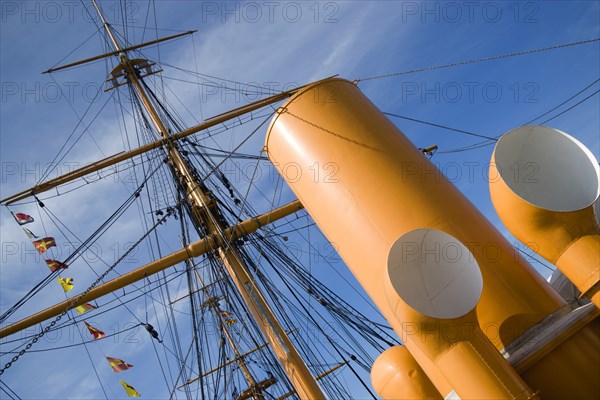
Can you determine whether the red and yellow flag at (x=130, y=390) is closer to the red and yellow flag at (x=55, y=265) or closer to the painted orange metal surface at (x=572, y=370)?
the red and yellow flag at (x=55, y=265)

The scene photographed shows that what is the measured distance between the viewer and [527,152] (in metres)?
3.77

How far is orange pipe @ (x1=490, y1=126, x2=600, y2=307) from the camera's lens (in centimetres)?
344

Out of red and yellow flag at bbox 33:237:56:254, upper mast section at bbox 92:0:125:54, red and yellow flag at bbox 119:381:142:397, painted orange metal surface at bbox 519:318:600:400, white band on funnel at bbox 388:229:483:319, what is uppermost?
upper mast section at bbox 92:0:125:54

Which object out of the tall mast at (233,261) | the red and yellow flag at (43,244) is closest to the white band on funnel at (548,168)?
the tall mast at (233,261)

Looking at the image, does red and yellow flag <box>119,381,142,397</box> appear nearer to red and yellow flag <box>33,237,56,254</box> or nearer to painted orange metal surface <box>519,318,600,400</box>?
red and yellow flag <box>33,237,56,254</box>

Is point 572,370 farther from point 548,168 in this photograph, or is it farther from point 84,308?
point 84,308

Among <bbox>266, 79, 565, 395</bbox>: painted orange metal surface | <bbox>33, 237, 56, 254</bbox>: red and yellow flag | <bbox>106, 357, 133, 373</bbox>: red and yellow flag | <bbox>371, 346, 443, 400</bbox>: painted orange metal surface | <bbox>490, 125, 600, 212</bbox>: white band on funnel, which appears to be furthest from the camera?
<bbox>106, 357, 133, 373</bbox>: red and yellow flag

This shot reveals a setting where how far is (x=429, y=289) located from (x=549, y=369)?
0.95 meters

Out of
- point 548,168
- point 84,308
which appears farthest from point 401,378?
point 84,308

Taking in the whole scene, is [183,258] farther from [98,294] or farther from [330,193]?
[330,193]

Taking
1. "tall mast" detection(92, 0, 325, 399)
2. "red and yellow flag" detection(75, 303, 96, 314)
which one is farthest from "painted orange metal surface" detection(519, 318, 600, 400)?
"red and yellow flag" detection(75, 303, 96, 314)

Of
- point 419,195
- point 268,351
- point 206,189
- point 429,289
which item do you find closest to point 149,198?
point 206,189

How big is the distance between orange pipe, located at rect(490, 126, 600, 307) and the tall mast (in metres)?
6.20

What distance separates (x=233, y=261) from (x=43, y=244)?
440 centimetres
